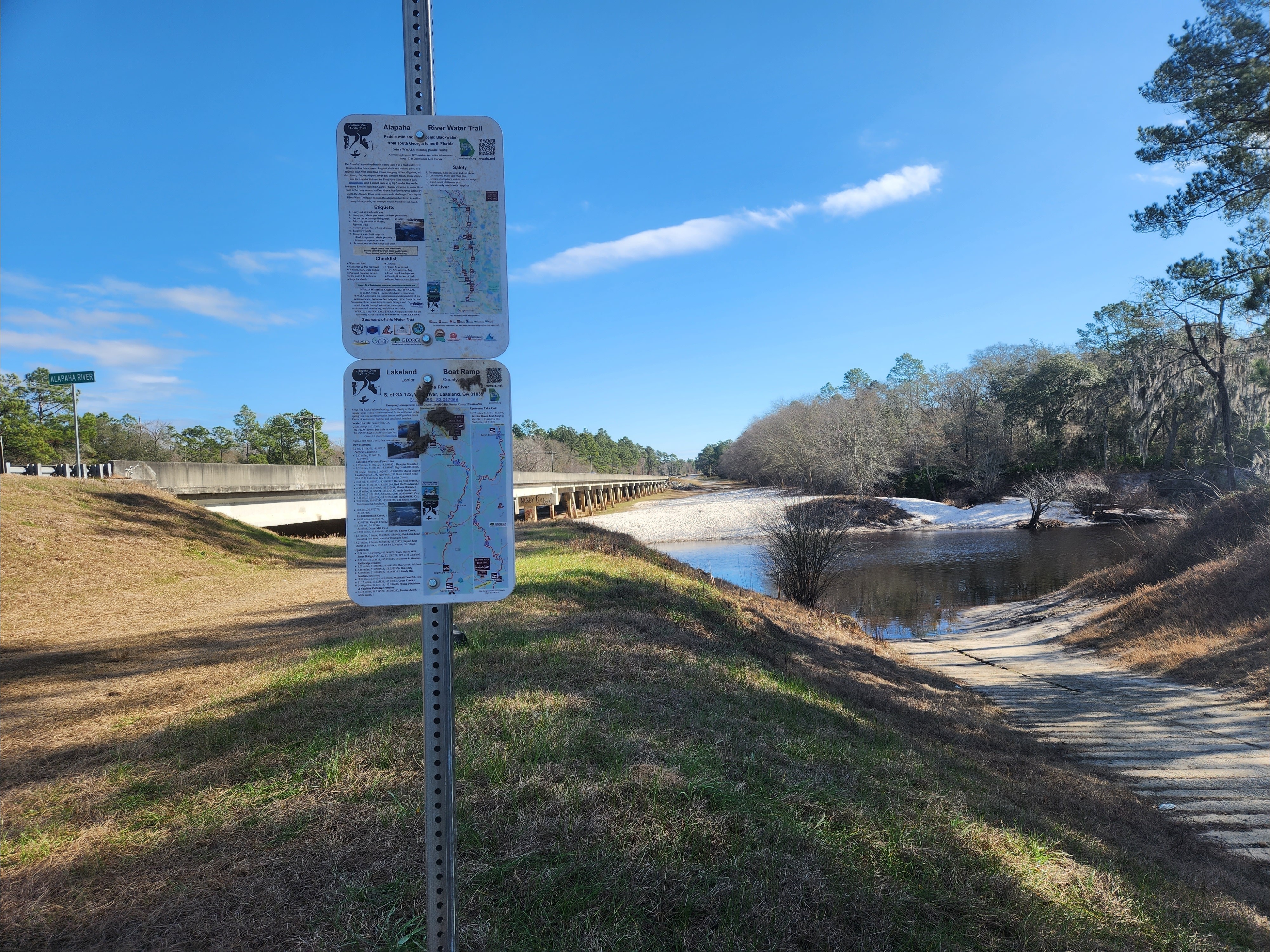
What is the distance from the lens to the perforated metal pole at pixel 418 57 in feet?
7.10

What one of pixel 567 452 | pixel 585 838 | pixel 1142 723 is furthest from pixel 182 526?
pixel 567 452

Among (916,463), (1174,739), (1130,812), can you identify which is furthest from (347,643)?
(916,463)

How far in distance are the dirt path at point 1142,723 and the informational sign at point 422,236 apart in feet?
28.4

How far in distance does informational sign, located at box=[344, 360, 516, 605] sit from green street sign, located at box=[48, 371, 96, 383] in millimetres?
17855

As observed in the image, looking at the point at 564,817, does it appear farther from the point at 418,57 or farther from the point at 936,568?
the point at 936,568

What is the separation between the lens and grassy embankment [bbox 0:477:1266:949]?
271cm

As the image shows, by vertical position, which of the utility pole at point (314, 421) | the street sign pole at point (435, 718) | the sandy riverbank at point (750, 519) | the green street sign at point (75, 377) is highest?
the utility pole at point (314, 421)

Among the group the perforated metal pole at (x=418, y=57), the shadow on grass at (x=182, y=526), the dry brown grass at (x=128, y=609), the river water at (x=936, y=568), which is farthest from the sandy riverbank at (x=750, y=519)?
the perforated metal pole at (x=418, y=57)

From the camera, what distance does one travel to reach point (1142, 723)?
10125 mm

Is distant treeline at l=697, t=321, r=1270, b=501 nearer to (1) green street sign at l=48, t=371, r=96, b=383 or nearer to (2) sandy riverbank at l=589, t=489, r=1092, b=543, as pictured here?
(2) sandy riverbank at l=589, t=489, r=1092, b=543

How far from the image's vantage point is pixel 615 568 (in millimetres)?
13172

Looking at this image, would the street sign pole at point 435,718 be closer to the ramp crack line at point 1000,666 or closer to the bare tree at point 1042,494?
the ramp crack line at point 1000,666

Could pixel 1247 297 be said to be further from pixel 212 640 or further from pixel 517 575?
pixel 212 640

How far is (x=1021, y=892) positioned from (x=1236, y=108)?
19592 mm
